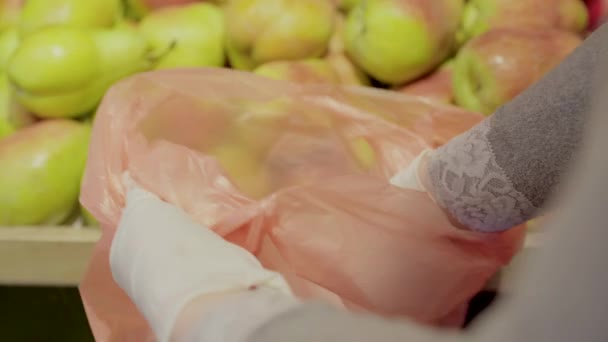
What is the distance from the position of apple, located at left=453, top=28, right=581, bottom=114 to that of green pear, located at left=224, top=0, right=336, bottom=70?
6.6 inches

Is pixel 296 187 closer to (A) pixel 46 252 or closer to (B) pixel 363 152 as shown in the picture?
(B) pixel 363 152

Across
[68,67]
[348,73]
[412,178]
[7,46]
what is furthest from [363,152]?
[7,46]

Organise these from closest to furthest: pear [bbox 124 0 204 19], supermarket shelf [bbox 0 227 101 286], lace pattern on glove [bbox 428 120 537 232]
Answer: lace pattern on glove [bbox 428 120 537 232], supermarket shelf [bbox 0 227 101 286], pear [bbox 124 0 204 19]

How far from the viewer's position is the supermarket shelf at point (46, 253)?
0.54 metres

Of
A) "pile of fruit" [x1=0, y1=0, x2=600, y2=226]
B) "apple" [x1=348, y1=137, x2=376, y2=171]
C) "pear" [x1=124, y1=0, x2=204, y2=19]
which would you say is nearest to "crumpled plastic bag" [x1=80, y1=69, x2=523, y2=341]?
"apple" [x1=348, y1=137, x2=376, y2=171]

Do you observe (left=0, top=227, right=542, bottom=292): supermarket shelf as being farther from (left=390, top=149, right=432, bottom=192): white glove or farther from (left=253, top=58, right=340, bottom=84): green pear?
(left=253, top=58, right=340, bottom=84): green pear

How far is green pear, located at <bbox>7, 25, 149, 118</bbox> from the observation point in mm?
610

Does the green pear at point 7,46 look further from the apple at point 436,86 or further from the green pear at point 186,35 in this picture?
the apple at point 436,86

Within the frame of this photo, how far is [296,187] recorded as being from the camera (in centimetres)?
48

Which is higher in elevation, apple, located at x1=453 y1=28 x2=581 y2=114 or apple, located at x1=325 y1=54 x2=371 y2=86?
apple, located at x1=453 y1=28 x2=581 y2=114

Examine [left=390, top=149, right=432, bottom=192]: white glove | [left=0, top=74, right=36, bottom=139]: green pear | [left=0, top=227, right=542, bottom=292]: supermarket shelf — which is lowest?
[left=0, top=227, right=542, bottom=292]: supermarket shelf

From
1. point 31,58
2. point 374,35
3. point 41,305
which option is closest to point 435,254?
point 374,35

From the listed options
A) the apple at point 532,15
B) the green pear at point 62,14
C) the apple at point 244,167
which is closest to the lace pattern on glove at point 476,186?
the apple at point 244,167

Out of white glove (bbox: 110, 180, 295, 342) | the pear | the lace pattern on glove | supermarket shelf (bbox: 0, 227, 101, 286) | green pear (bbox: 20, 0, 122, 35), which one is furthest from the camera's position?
the pear
